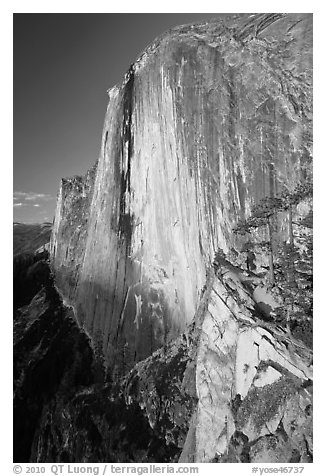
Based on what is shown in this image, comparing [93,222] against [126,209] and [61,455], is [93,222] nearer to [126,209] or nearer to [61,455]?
[126,209]

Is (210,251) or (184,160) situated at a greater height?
(184,160)

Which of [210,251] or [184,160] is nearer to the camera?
[210,251]

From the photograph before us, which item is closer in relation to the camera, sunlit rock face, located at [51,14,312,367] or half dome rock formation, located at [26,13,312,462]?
half dome rock formation, located at [26,13,312,462]
